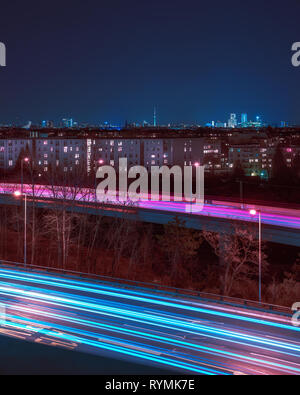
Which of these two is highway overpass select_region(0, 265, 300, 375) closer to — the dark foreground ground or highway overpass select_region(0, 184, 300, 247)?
the dark foreground ground

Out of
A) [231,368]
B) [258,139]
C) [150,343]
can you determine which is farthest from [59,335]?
[258,139]

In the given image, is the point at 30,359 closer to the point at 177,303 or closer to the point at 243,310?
the point at 177,303

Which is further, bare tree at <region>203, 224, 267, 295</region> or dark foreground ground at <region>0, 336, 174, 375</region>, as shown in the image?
bare tree at <region>203, 224, 267, 295</region>

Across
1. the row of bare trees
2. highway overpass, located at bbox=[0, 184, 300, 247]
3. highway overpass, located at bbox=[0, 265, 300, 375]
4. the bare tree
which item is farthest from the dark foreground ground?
highway overpass, located at bbox=[0, 184, 300, 247]

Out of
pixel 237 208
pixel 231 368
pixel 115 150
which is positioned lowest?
pixel 231 368

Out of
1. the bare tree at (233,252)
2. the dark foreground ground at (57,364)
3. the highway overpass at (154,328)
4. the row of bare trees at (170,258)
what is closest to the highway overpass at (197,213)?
the row of bare trees at (170,258)

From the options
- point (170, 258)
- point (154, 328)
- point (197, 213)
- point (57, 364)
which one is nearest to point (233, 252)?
point (170, 258)
